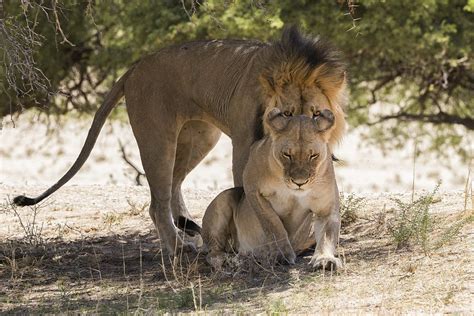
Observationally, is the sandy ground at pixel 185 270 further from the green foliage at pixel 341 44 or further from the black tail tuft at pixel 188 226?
the green foliage at pixel 341 44

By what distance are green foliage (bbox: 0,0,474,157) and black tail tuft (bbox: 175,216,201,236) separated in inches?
95.4

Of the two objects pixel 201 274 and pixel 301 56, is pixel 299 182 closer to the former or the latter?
pixel 301 56

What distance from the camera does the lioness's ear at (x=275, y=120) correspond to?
6.61 meters

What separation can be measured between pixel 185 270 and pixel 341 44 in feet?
18.6

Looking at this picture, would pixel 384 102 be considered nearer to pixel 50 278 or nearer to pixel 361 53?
pixel 361 53

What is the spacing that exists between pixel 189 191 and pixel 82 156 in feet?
7.50

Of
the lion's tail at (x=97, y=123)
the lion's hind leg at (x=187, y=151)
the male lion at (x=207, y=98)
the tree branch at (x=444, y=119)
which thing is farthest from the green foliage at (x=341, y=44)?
the male lion at (x=207, y=98)

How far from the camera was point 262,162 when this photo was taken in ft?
22.4

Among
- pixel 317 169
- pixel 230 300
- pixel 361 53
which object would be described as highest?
pixel 361 53

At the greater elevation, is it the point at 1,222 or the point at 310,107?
the point at 310,107

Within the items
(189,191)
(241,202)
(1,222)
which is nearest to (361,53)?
(189,191)

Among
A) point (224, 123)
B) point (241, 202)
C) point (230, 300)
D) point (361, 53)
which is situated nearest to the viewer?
point (230, 300)

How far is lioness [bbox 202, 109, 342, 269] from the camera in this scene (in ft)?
21.4

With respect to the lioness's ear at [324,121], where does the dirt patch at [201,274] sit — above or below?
below
